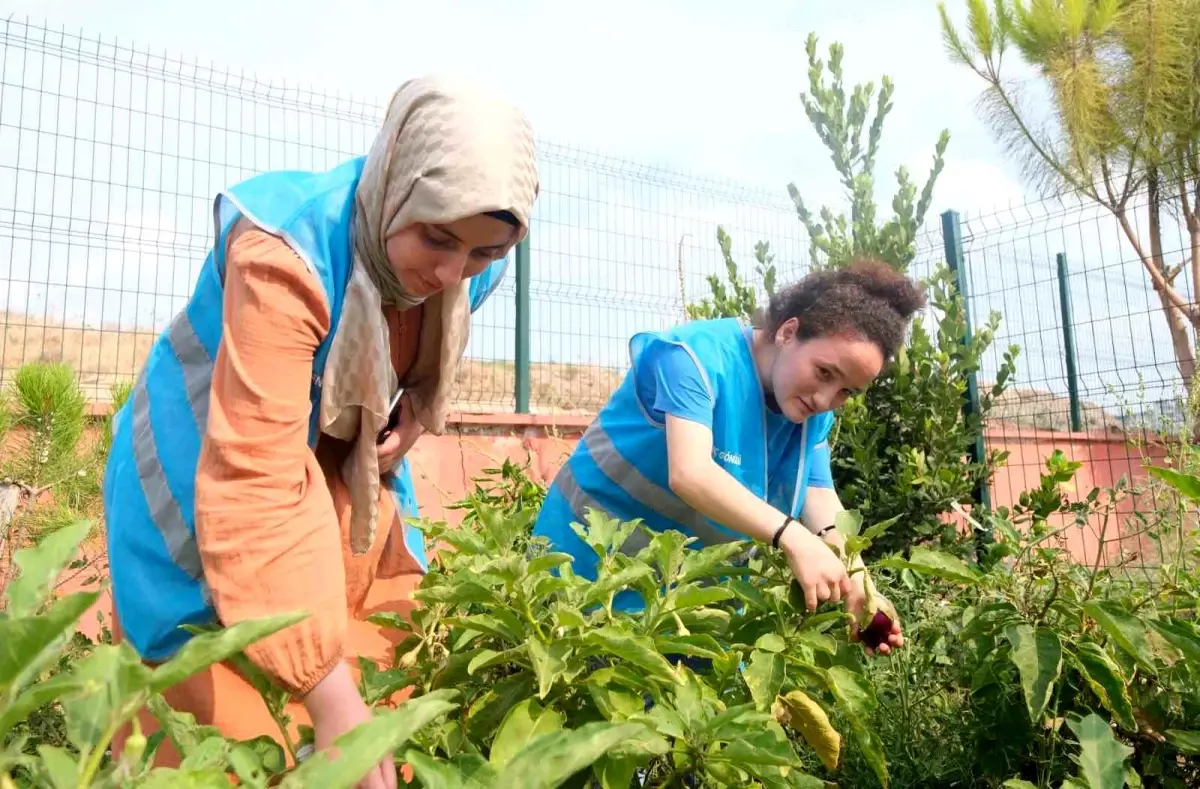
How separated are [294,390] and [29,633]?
71 centimetres

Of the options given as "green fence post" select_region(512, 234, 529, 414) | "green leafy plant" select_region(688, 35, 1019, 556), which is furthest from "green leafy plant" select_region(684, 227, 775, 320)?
"green fence post" select_region(512, 234, 529, 414)

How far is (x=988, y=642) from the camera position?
1.33 m

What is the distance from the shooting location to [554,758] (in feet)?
1.78

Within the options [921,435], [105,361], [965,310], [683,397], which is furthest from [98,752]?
[105,361]

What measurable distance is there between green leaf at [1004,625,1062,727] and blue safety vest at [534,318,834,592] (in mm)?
791

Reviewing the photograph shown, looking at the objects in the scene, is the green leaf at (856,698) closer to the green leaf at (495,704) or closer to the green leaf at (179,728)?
the green leaf at (495,704)

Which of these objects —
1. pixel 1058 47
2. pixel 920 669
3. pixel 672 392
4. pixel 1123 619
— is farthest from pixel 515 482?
pixel 1058 47

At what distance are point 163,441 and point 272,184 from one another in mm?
380

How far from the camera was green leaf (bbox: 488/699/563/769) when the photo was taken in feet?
2.90

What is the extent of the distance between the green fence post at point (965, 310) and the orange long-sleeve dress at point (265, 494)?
10.3 ft

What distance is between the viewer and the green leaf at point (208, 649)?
1.60ft

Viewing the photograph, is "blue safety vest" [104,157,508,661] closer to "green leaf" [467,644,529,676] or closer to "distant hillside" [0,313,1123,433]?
"green leaf" [467,644,529,676]

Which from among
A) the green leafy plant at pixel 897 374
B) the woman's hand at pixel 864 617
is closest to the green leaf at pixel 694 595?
the woman's hand at pixel 864 617

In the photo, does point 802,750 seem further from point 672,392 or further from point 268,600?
point 268,600
